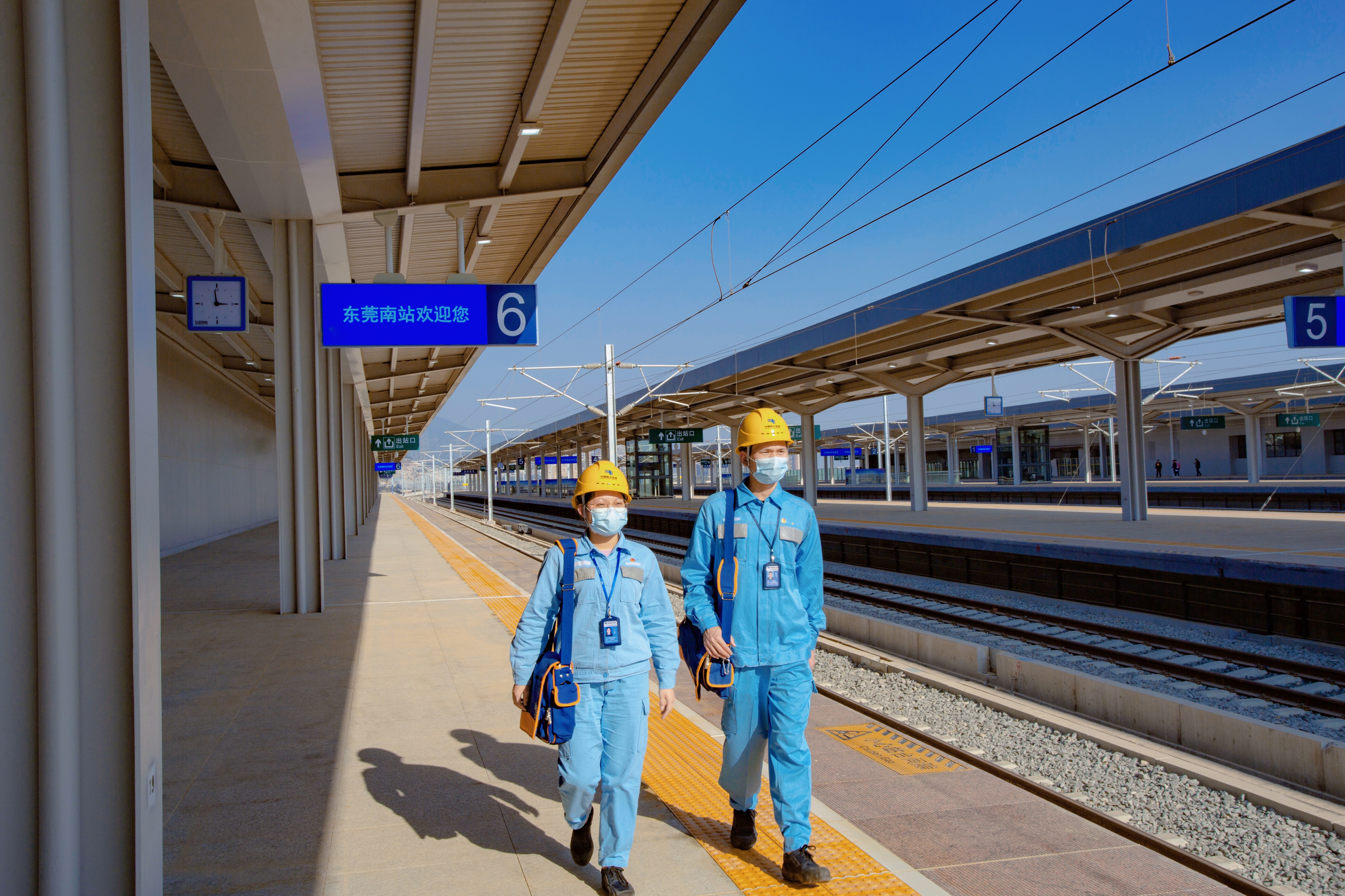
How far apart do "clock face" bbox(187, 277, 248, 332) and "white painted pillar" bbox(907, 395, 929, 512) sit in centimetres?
2280

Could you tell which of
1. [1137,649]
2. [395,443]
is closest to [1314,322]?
[1137,649]

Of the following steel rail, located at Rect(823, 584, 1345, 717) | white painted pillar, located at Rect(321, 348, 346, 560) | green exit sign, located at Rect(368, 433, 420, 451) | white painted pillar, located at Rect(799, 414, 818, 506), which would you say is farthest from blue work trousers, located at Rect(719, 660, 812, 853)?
green exit sign, located at Rect(368, 433, 420, 451)

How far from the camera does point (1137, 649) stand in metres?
10.0

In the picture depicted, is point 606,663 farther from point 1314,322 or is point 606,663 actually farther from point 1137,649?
point 1314,322

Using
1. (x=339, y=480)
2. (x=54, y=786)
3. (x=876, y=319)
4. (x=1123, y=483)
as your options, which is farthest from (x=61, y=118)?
(x=1123, y=483)

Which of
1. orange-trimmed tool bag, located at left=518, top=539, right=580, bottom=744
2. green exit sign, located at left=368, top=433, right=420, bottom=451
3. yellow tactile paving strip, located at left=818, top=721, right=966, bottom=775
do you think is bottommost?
yellow tactile paving strip, located at left=818, top=721, right=966, bottom=775

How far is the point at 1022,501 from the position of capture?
3753cm

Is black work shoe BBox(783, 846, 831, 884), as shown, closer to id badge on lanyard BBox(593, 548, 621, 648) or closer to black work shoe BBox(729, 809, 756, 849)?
black work shoe BBox(729, 809, 756, 849)

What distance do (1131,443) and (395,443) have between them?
1030 inches

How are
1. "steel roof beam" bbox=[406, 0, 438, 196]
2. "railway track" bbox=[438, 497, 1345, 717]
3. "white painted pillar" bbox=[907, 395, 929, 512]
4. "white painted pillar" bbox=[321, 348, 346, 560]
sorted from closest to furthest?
1. "steel roof beam" bbox=[406, 0, 438, 196]
2. "railway track" bbox=[438, 497, 1345, 717]
3. "white painted pillar" bbox=[321, 348, 346, 560]
4. "white painted pillar" bbox=[907, 395, 929, 512]

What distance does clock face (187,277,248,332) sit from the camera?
999 cm

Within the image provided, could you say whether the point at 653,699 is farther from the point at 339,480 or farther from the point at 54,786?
the point at 339,480

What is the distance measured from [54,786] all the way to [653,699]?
186 inches

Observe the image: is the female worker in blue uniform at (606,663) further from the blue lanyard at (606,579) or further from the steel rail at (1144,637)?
the steel rail at (1144,637)
